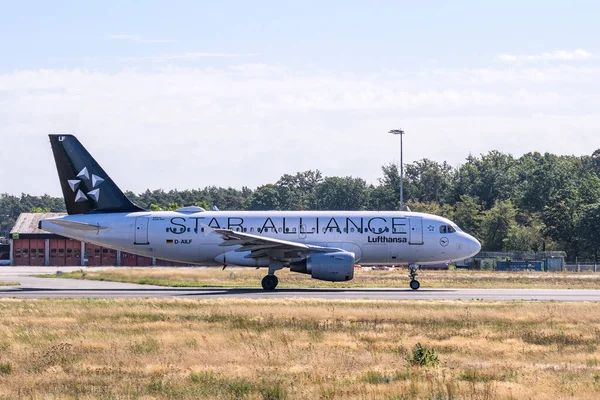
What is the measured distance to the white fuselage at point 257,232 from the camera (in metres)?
43.6

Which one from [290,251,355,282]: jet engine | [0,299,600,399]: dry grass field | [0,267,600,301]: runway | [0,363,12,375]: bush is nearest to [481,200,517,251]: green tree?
[0,267,600,301]: runway

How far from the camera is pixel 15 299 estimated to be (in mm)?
35469

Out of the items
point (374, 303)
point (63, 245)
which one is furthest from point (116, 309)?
point (63, 245)

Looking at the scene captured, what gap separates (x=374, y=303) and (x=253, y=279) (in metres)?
20.0

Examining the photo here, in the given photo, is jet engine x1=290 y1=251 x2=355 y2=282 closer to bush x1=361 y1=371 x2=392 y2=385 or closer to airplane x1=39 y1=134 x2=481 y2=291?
airplane x1=39 y1=134 x2=481 y2=291

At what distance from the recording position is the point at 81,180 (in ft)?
145

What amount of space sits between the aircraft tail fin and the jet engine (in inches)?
402

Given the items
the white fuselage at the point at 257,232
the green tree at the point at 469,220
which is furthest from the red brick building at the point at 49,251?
the white fuselage at the point at 257,232

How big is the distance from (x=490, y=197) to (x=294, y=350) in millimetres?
107550

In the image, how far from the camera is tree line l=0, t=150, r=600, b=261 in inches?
3627

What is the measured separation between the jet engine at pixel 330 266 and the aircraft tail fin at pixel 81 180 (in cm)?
1021

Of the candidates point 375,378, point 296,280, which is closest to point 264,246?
point 296,280

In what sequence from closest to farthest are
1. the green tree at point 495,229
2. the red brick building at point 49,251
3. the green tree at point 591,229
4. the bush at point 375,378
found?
the bush at point 375,378, the green tree at point 591,229, the red brick building at point 49,251, the green tree at point 495,229

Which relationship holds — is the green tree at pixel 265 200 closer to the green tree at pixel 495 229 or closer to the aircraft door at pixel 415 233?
the green tree at pixel 495 229
